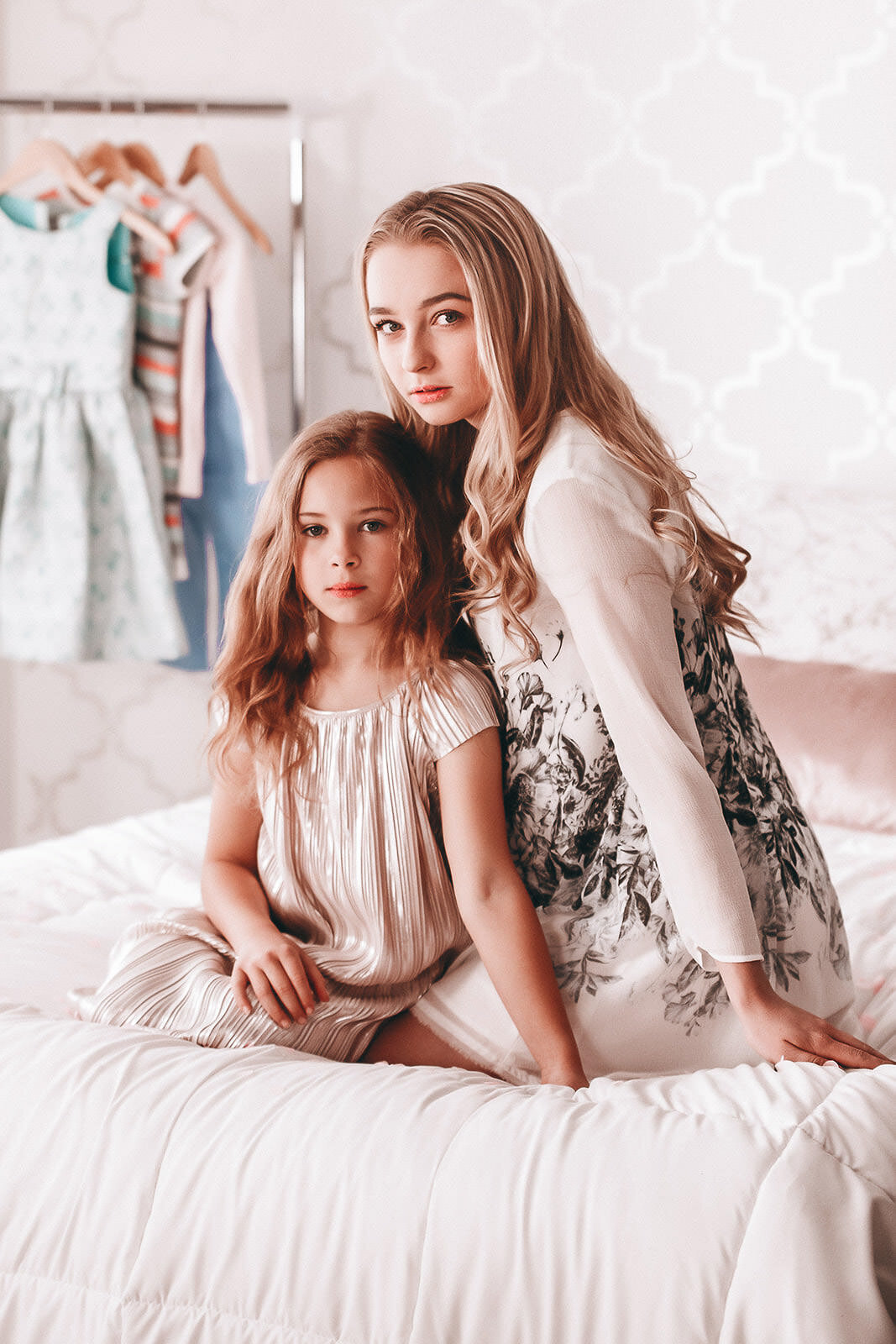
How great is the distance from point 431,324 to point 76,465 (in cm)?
134

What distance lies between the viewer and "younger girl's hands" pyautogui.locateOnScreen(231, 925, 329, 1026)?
0.98m

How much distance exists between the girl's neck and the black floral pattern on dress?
0.36ft

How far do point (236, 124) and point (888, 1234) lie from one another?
2.44 m

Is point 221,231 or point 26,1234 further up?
point 221,231

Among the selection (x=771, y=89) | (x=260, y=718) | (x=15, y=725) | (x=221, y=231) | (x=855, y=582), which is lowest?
(x=15, y=725)

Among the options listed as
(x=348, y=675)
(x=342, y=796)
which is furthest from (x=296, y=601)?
(x=342, y=796)

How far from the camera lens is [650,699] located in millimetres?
903

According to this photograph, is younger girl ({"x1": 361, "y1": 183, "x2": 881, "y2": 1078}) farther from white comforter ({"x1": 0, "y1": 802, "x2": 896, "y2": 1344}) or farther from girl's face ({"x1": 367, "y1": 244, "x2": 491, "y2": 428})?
white comforter ({"x1": 0, "y1": 802, "x2": 896, "y2": 1344})

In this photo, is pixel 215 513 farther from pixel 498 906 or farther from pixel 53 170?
pixel 498 906

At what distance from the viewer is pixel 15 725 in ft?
9.14

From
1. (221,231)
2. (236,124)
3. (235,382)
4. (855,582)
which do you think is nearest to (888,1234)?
(855,582)

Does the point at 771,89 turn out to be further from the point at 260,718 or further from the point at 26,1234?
the point at 26,1234

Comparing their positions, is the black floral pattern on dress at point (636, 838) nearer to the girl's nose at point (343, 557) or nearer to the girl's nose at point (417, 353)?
the girl's nose at point (343, 557)

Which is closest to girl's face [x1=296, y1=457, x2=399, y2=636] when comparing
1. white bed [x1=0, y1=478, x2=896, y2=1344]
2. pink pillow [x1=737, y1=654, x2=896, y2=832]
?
white bed [x1=0, y1=478, x2=896, y2=1344]
